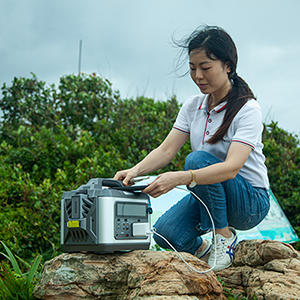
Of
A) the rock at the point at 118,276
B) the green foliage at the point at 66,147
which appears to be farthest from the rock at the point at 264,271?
the green foliage at the point at 66,147

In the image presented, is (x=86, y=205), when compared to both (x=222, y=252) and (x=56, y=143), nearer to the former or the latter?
(x=222, y=252)

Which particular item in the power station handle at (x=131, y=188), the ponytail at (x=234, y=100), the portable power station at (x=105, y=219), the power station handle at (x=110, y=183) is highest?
the ponytail at (x=234, y=100)

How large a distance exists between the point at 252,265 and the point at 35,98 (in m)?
4.39

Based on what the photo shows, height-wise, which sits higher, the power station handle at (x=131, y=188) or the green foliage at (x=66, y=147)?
the green foliage at (x=66, y=147)

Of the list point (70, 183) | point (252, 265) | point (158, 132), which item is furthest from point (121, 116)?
point (252, 265)

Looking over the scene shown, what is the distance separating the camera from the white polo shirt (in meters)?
2.25

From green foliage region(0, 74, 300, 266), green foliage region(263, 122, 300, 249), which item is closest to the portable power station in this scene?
green foliage region(0, 74, 300, 266)

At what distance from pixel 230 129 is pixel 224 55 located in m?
0.51

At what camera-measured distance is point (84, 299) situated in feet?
6.32

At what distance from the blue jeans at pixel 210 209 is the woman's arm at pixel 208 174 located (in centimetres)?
17

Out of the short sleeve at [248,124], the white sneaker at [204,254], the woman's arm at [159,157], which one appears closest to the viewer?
the short sleeve at [248,124]

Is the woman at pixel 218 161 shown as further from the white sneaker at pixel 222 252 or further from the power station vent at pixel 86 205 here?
the power station vent at pixel 86 205

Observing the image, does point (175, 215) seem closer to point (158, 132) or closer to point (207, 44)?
point (207, 44)

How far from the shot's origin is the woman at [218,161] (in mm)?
2207
